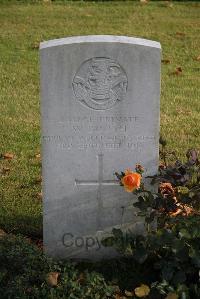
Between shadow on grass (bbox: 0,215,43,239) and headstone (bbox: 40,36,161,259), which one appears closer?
headstone (bbox: 40,36,161,259)

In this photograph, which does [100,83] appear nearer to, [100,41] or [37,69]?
[100,41]

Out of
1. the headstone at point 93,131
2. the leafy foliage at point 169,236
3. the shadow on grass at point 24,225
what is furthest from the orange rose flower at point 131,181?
the shadow on grass at point 24,225

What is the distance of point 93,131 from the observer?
4.46m

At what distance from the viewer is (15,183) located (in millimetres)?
5883

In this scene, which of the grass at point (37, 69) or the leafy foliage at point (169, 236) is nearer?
the leafy foliage at point (169, 236)

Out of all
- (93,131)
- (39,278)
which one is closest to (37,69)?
(93,131)

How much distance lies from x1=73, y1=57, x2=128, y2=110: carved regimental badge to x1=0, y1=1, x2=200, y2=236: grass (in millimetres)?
1258

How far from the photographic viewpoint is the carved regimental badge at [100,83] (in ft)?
14.2

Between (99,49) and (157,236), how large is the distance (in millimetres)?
1209

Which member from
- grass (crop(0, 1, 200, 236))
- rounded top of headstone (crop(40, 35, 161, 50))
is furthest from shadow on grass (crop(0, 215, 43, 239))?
rounded top of headstone (crop(40, 35, 161, 50))

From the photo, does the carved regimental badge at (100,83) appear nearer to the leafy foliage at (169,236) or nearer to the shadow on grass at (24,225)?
the leafy foliage at (169,236)

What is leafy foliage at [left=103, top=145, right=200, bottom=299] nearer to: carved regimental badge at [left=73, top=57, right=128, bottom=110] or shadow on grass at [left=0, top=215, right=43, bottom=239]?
carved regimental badge at [left=73, top=57, right=128, bottom=110]

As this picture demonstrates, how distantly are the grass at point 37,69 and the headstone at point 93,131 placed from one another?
59 centimetres

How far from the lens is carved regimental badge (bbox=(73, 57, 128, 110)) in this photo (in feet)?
14.2
